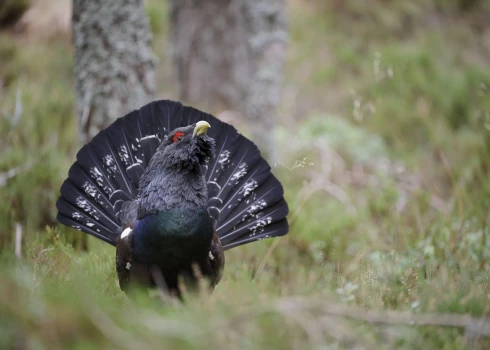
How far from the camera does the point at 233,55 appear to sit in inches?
239

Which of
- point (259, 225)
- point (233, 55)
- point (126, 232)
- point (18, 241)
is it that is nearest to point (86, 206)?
point (126, 232)

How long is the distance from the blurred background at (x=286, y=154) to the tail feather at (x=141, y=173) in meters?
0.23

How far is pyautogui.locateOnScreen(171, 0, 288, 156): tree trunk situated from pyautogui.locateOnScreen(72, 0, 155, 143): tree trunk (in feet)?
5.91

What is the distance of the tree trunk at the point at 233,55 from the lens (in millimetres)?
5625

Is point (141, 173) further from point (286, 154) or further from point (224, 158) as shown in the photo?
point (286, 154)

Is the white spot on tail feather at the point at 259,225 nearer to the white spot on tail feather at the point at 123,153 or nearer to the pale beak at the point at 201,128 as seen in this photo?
the pale beak at the point at 201,128

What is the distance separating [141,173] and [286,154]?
318 cm

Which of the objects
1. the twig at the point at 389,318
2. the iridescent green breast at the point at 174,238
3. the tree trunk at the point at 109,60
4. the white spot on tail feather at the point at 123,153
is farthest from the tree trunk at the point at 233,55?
the twig at the point at 389,318

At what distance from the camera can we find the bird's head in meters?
2.83

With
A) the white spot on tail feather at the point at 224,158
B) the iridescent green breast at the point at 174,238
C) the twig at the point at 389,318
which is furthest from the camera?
the white spot on tail feather at the point at 224,158

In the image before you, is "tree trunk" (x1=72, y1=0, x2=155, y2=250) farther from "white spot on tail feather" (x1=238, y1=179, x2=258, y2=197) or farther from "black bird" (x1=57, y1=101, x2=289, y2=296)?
"white spot on tail feather" (x1=238, y1=179, x2=258, y2=197)

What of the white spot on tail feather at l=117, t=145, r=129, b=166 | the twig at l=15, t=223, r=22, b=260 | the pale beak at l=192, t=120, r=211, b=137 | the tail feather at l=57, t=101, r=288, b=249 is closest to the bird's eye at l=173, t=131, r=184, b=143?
the pale beak at l=192, t=120, r=211, b=137

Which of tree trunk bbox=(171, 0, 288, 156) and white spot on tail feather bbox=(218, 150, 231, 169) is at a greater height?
tree trunk bbox=(171, 0, 288, 156)

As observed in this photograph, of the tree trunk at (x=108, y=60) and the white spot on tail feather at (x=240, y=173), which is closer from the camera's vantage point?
the white spot on tail feather at (x=240, y=173)
